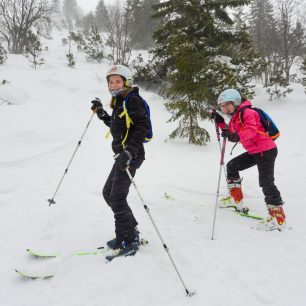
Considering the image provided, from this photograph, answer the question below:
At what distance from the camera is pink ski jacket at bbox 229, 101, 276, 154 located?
193 inches

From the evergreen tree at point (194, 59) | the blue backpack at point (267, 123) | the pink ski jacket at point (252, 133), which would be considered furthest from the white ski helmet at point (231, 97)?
the evergreen tree at point (194, 59)

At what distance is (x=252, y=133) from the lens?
4.90m

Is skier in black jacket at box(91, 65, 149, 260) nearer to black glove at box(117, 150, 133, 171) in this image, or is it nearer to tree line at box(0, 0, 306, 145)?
black glove at box(117, 150, 133, 171)

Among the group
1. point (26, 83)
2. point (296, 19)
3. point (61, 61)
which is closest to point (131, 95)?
point (26, 83)

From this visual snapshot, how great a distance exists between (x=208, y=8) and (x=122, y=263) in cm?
1769

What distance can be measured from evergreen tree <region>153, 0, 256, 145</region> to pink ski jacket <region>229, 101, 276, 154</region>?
615cm

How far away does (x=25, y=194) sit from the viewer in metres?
6.09

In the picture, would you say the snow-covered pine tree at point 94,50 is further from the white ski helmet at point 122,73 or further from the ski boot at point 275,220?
the ski boot at point 275,220

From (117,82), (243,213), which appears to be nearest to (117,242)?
(117,82)

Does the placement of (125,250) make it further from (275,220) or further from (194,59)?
(194,59)

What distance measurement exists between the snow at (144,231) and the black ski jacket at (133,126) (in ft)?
5.14

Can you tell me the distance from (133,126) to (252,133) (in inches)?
85.4

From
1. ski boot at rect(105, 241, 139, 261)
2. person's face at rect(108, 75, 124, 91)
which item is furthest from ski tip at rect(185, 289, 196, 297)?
person's face at rect(108, 75, 124, 91)

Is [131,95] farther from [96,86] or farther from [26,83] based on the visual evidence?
[96,86]
